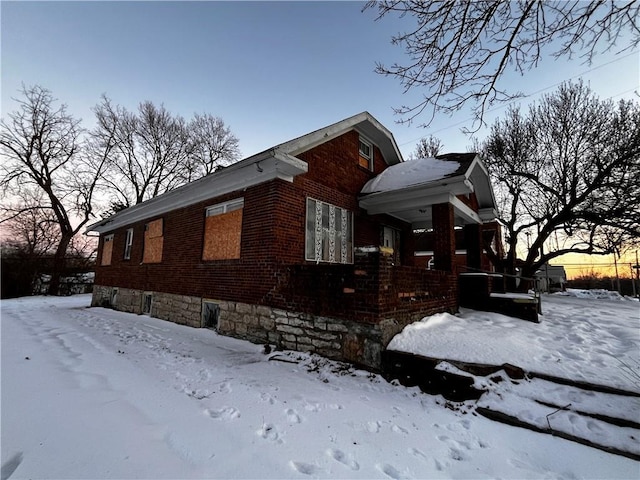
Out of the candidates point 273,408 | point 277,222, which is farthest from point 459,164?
point 273,408

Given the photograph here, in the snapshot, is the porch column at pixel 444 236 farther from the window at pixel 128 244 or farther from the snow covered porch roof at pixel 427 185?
the window at pixel 128 244

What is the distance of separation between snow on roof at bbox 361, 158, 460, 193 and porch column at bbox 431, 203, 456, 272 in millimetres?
882

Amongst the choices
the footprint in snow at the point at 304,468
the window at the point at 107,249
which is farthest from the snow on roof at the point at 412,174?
the window at the point at 107,249

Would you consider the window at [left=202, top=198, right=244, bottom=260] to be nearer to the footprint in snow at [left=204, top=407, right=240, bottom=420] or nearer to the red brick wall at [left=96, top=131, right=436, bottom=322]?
the red brick wall at [left=96, top=131, right=436, bottom=322]

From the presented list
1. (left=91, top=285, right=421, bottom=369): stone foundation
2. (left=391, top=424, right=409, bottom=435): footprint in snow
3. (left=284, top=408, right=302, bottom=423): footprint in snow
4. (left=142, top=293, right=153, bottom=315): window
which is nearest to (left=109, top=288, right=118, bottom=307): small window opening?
(left=142, top=293, right=153, bottom=315): window

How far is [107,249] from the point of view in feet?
47.5

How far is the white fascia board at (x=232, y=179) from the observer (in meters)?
5.92

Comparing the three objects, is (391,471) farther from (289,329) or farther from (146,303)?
(146,303)

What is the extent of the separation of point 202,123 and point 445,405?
97.7ft

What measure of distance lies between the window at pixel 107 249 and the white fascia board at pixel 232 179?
4640 mm

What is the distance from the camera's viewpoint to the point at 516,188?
1652cm

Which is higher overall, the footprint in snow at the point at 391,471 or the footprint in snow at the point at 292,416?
the footprint in snow at the point at 292,416

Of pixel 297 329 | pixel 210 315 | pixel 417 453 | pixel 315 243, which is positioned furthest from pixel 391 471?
pixel 210 315

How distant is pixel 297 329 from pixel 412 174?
17.4ft
